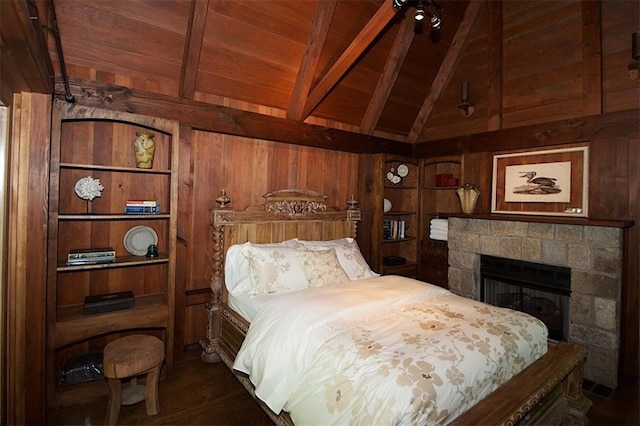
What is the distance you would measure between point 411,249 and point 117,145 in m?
3.57

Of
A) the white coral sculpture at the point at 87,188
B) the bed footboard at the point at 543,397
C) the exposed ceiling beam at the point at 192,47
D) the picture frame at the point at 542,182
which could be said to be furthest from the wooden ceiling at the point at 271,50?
the bed footboard at the point at 543,397

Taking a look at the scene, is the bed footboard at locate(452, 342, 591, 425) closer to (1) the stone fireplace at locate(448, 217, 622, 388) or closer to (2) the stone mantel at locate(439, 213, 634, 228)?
(1) the stone fireplace at locate(448, 217, 622, 388)

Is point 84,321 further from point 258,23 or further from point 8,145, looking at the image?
point 258,23

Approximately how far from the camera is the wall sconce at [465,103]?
11.9 feet

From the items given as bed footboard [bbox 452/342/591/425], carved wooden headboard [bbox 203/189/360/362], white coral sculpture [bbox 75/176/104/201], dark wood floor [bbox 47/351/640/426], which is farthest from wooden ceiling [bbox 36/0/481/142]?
bed footboard [bbox 452/342/591/425]

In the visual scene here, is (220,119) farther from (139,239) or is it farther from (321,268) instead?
(321,268)

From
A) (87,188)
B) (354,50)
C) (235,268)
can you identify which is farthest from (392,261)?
(87,188)

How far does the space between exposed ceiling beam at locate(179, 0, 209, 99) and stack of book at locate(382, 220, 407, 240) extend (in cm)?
262

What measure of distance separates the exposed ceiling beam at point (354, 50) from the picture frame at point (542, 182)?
201 cm

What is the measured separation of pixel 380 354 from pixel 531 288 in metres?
2.41

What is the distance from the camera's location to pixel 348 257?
10.5ft

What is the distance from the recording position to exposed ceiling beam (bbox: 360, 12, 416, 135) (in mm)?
3316

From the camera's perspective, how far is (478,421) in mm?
1456

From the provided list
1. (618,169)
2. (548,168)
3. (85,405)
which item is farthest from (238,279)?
(618,169)
